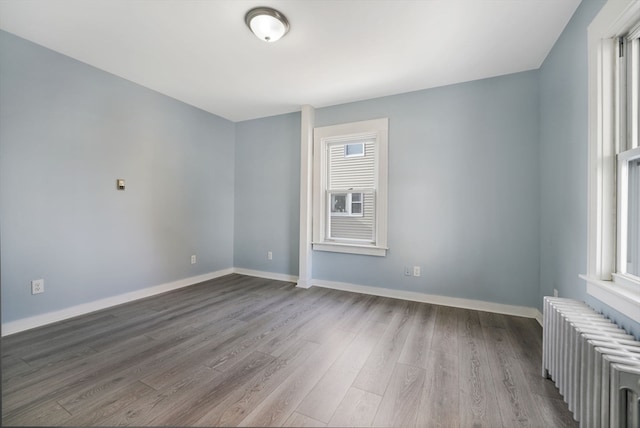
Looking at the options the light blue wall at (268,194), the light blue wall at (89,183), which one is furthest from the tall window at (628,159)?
the light blue wall at (89,183)

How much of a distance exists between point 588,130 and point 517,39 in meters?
1.09

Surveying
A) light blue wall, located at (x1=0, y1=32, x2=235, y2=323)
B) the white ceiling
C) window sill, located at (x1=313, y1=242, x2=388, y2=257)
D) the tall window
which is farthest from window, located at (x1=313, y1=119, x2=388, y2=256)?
the tall window

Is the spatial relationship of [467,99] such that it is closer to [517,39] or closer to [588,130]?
[517,39]

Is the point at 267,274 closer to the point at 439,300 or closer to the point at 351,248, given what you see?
the point at 351,248

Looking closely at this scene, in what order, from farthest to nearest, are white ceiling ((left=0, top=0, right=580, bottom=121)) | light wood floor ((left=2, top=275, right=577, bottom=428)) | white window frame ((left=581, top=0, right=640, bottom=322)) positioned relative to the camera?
white ceiling ((left=0, top=0, right=580, bottom=121)) < white window frame ((left=581, top=0, right=640, bottom=322)) < light wood floor ((left=2, top=275, right=577, bottom=428))

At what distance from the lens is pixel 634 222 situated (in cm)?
168

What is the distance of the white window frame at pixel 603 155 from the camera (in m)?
1.75

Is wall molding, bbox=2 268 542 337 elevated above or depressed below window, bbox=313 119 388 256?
below

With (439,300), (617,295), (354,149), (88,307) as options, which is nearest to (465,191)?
(439,300)

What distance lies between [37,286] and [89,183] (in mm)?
1060

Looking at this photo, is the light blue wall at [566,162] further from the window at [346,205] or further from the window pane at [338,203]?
the window pane at [338,203]

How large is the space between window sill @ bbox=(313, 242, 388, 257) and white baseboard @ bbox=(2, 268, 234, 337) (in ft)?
6.05

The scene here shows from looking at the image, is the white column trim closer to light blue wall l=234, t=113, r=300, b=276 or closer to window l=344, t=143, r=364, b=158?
light blue wall l=234, t=113, r=300, b=276

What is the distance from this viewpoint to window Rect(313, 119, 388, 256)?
355 cm
